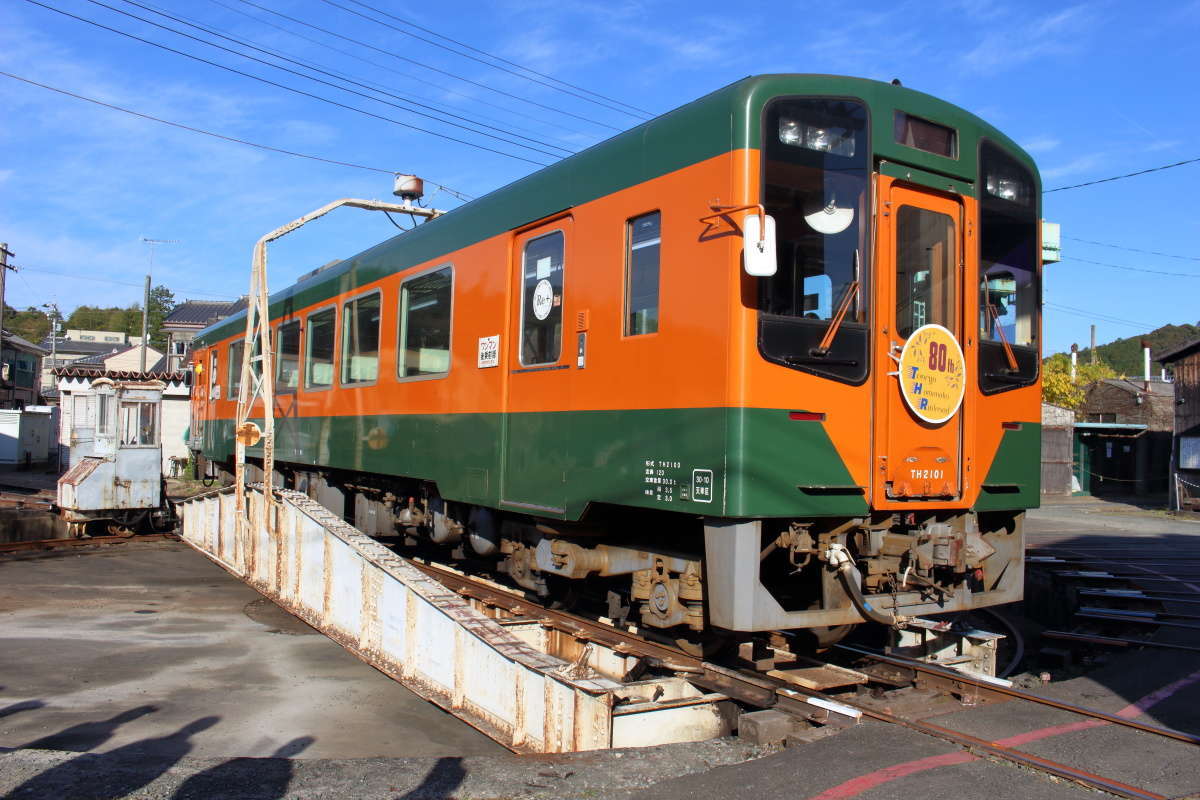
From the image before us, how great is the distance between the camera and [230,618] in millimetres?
9141

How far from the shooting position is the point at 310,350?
11.6 metres

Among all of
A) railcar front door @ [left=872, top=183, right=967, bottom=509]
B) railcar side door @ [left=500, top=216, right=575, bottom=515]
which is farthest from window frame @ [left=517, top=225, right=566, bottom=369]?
railcar front door @ [left=872, top=183, right=967, bottom=509]

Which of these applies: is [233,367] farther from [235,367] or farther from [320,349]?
[320,349]

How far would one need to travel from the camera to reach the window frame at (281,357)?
1171cm

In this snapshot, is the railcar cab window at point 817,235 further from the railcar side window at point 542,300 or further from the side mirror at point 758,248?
the railcar side window at point 542,300

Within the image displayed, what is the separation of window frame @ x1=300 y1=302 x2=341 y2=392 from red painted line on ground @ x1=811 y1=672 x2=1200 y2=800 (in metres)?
7.72

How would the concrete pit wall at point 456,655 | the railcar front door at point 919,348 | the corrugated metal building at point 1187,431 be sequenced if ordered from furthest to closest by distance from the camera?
1. the corrugated metal building at point 1187,431
2. the railcar front door at point 919,348
3. the concrete pit wall at point 456,655

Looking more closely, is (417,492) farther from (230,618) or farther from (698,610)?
(698,610)

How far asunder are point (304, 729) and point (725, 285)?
3.73 m

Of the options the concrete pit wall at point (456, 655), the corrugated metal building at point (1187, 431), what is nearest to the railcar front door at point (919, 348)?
the concrete pit wall at point (456, 655)

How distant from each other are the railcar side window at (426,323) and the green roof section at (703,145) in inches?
20.6

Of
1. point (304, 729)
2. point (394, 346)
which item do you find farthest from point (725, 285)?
point (394, 346)

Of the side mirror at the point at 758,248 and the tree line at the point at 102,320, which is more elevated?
the tree line at the point at 102,320

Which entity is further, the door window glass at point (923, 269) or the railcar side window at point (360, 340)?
the railcar side window at point (360, 340)
